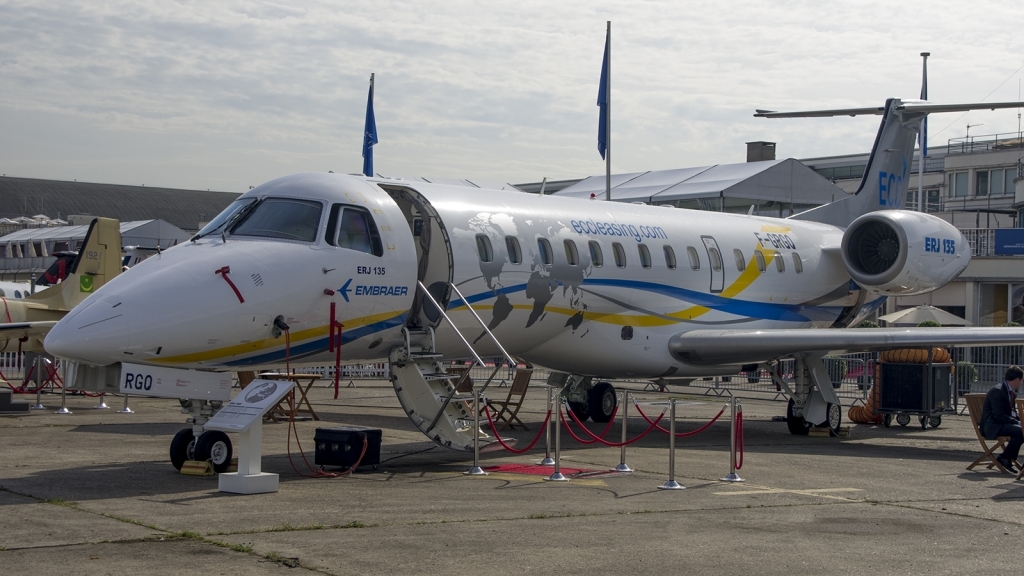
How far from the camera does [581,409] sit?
22.0 meters

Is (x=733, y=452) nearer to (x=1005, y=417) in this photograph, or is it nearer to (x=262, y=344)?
(x=1005, y=417)

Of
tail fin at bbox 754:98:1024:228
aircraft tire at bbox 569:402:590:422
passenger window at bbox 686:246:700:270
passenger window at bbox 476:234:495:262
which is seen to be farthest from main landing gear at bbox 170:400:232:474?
tail fin at bbox 754:98:1024:228

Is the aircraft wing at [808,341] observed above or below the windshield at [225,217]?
below

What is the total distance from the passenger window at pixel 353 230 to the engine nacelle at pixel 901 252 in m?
11.0

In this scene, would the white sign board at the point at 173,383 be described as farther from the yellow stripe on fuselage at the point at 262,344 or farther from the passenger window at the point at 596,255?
the passenger window at the point at 596,255

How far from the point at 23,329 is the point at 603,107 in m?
17.1

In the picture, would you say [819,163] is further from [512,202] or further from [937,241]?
[512,202]

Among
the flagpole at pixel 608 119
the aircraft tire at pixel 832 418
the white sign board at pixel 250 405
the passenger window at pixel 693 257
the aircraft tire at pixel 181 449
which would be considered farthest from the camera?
the flagpole at pixel 608 119

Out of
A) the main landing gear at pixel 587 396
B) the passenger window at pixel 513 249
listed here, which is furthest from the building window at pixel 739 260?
the passenger window at pixel 513 249

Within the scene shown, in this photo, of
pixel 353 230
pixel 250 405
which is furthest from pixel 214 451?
pixel 353 230

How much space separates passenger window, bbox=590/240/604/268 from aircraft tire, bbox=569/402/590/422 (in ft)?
16.0

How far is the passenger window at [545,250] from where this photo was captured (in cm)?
1658

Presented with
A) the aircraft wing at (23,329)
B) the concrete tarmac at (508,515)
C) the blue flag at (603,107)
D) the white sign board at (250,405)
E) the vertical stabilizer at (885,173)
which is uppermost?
the blue flag at (603,107)

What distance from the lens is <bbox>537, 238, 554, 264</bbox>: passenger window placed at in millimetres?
16578
